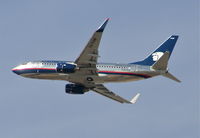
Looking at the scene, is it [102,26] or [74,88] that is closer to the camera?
[102,26]

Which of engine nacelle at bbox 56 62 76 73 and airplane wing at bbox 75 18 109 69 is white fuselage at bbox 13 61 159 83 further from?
airplane wing at bbox 75 18 109 69

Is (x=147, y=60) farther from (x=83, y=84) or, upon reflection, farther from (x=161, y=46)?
(x=83, y=84)

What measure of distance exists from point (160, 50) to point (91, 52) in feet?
61.1

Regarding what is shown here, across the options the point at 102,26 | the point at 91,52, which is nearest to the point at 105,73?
the point at 91,52

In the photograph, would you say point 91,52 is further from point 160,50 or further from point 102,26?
point 160,50

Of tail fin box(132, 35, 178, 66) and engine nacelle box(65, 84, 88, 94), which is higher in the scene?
tail fin box(132, 35, 178, 66)

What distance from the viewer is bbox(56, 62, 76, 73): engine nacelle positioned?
135625 millimetres

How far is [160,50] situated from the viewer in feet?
465

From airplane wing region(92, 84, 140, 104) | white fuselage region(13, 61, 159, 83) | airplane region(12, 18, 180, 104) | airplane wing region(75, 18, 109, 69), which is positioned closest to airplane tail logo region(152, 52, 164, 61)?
airplane region(12, 18, 180, 104)

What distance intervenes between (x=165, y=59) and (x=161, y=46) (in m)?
13.4

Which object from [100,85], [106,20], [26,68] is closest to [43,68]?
[26,68]

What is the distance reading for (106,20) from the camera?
122 meters

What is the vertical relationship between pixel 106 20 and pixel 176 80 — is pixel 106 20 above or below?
above

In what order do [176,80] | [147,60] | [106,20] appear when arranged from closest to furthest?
[106,20] < [176,80] < [147,60]
